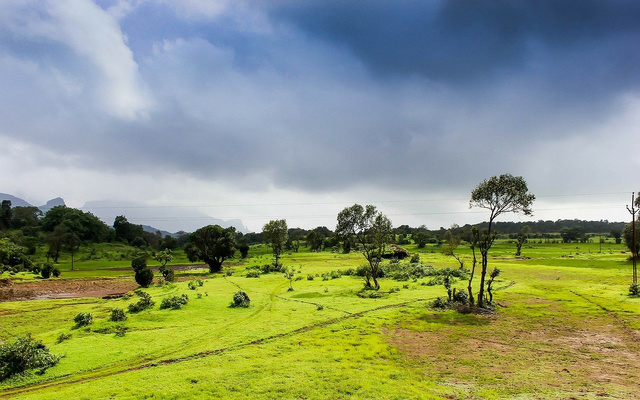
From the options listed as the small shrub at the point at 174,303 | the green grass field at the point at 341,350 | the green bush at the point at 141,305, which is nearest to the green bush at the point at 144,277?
the green grass field at the point at 341,350

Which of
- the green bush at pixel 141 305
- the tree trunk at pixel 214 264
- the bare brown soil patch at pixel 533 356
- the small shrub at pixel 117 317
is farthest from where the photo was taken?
the tree trunk at pixel 214 264

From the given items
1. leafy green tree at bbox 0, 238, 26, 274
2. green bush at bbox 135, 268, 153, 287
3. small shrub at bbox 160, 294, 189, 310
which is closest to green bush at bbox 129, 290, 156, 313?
small shrub at bbox 160, 294, 189, 310

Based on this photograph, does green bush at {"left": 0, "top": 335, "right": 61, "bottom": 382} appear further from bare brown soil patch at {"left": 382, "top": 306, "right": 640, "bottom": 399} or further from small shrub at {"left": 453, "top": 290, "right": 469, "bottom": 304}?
small shrub at {"left": 453, "top": 290, "right": 469, "bottom": 304}

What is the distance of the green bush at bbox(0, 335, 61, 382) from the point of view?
1353 cm

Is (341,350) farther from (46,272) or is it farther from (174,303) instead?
(46,272)

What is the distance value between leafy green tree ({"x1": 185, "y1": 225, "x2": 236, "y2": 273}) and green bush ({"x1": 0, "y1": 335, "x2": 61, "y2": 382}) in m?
48.8

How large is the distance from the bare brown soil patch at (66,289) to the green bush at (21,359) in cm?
2746

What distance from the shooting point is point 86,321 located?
21.7 meters

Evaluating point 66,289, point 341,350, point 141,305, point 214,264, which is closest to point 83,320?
point 141,305

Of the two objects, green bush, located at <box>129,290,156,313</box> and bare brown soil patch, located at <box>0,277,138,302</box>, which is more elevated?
green bush, located at <box>129,290,156,313</box>

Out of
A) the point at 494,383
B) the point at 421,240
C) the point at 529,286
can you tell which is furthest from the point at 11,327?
the point at 421,240

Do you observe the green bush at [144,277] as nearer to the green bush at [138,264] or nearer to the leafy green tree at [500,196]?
the green bush at [138,264]

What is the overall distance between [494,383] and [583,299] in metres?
23.8

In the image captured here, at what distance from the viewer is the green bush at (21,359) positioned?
1353cm
